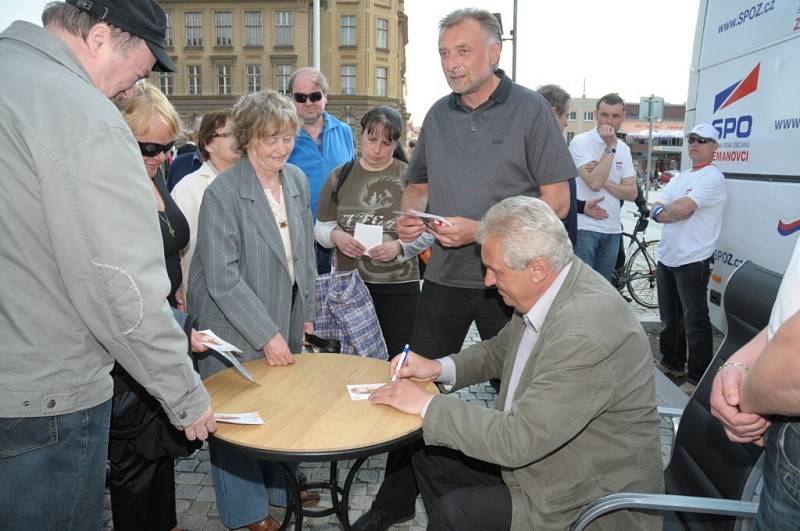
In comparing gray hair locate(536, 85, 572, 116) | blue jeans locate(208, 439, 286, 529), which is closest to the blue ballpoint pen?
blue jeans locate(208, 439, 286, 529)

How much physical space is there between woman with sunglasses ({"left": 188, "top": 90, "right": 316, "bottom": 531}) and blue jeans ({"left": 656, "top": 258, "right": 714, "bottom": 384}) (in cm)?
324

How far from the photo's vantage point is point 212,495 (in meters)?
3.22

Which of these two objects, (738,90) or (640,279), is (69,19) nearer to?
(738,90)

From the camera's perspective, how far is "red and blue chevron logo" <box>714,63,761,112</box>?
4.20 m

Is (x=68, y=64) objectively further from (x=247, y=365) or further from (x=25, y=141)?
(x=247, y=365)

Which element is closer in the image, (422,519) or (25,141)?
(25,141)

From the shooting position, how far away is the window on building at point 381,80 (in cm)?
4068

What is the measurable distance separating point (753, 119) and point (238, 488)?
4.13 m

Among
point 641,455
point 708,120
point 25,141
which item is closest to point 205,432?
point 25,141

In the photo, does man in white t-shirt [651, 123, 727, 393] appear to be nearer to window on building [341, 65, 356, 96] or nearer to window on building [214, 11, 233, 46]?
window on building [341, 65, 356, 96]

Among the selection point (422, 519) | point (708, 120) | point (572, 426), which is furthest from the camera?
point (708, 120)

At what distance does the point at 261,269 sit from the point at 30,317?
4.16 ft

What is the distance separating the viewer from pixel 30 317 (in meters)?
1.43

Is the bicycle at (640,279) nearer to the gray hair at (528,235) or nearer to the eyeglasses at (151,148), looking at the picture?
the gray hair at (528,235)
